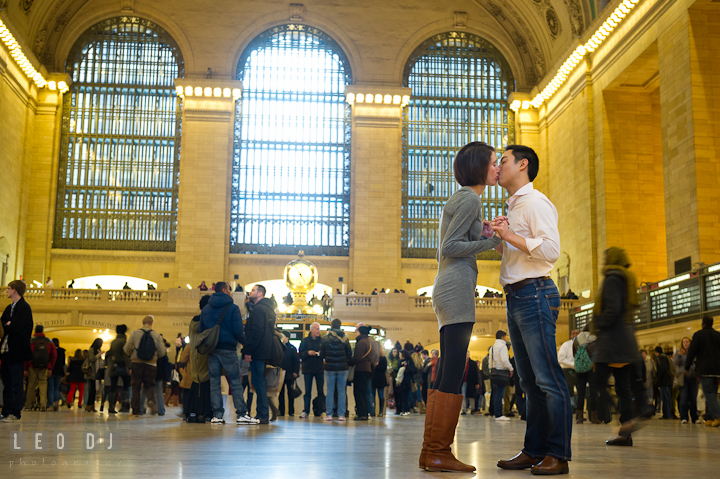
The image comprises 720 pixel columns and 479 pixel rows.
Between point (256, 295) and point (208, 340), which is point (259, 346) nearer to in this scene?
point (256, 295)

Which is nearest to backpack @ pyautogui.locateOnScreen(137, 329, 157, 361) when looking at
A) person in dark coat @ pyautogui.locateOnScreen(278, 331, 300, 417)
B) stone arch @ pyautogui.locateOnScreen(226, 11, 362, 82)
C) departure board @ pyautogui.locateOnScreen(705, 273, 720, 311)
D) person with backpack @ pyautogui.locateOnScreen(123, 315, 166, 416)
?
person with backpack @ pyautogui.locateOnScreen(123, 315, 166, 416)

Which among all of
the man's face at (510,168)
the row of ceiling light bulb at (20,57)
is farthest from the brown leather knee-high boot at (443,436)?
the row of ceiling light bulb at (20,57)

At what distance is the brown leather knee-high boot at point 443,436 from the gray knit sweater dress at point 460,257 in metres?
0.38

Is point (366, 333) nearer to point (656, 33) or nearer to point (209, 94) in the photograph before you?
point (656, 33)

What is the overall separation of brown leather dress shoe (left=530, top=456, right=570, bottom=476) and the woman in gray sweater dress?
1.37ft

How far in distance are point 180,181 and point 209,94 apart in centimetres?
381

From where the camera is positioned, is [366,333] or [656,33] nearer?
[366,333]

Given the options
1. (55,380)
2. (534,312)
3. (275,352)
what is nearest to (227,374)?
(275,352)

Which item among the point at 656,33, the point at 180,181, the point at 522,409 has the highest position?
the point at 656,33

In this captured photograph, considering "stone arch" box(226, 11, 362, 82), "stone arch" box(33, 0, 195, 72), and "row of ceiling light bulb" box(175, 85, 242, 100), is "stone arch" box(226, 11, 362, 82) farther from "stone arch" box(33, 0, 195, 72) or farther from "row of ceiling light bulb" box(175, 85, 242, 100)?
"stone arch" box(33, 0, 195, 72)

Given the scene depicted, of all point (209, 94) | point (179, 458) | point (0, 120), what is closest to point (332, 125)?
point (209, 94)

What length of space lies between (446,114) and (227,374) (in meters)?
26.5

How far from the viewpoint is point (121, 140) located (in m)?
32.2

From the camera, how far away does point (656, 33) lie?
2228cm
